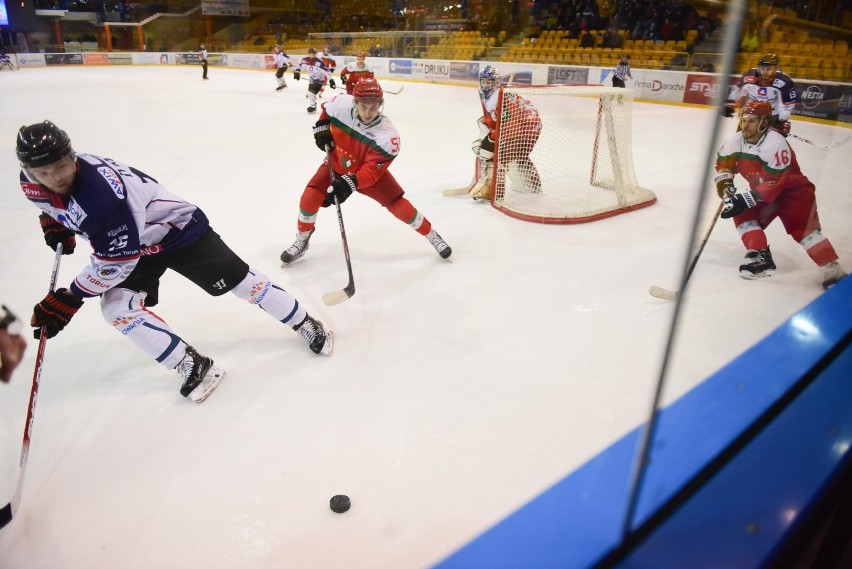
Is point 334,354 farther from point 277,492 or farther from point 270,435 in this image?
point 277,492

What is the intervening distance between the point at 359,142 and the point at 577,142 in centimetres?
275

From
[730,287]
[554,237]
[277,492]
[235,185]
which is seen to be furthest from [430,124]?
[277,492]

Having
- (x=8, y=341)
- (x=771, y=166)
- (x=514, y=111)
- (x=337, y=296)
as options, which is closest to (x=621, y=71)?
(x=514, y=111)

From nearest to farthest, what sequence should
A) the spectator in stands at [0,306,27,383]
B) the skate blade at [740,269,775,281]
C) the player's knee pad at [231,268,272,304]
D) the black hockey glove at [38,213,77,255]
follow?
the spectator in stands at [0,306,27,383] → the black hockey glove at [38,213,77,255] → the player's knee pad at [231,268,272,304] → the skate blade at [740,269,775,281]

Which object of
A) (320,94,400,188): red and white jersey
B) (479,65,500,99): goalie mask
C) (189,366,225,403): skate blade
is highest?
(479,65,500,99): goalie mask

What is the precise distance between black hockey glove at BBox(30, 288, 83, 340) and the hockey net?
9.48 feet

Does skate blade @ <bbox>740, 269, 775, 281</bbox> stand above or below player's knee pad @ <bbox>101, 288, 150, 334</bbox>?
below

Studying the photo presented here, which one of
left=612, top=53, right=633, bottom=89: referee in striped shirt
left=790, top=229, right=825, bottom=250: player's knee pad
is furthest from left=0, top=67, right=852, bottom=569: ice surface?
left=612, top=53, right=633, bottom=89: referee in striped shirt

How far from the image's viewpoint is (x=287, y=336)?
8.20 feet

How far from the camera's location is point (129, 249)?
177 cm

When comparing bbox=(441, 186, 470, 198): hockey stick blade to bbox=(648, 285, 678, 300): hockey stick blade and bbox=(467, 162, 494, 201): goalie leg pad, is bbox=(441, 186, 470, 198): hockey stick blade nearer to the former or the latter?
bbox=(467, 162, 494, 201): goalie leg pad

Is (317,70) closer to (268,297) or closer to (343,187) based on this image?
(343,187)

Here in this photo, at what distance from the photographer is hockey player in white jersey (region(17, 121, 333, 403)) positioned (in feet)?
5.41

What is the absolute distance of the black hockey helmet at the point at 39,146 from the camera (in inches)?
61.2
